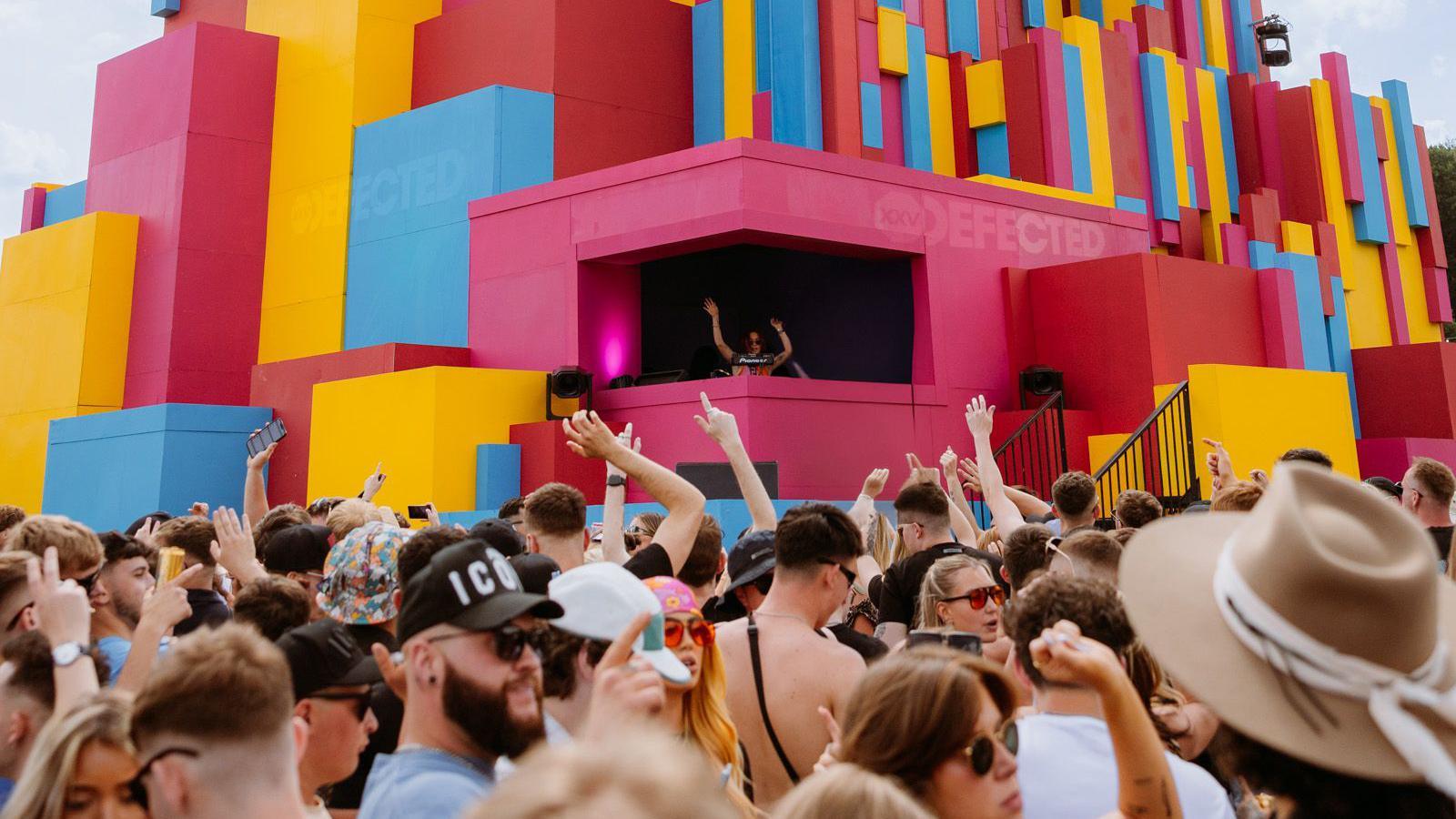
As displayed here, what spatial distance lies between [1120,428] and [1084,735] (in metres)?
12.8

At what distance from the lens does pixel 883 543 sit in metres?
6.80

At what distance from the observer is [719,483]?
11727 mm

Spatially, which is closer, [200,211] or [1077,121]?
[1077,121]

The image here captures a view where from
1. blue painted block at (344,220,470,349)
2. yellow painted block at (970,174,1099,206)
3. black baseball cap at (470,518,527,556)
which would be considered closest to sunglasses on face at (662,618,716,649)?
black baseball cap at (470,518,527,556)

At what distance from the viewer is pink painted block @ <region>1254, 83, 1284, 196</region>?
23688 mm

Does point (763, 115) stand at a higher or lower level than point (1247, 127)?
lower

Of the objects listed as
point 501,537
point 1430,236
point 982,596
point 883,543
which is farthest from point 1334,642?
point 1430,236

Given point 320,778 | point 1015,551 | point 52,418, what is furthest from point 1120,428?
point 52,418

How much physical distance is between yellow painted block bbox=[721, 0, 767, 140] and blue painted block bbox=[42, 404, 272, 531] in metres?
8.46

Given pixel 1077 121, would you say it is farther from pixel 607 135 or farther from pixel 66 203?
pixel 66 203

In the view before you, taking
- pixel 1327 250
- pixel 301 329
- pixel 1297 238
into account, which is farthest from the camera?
pixel 1327 250

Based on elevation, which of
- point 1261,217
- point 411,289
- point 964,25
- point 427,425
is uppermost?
point 964,25

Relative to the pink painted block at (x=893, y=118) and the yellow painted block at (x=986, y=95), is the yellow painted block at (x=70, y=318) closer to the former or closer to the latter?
the pink painted block at (x=893, y=118)

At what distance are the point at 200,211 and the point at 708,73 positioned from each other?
8.94 m
